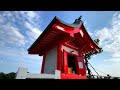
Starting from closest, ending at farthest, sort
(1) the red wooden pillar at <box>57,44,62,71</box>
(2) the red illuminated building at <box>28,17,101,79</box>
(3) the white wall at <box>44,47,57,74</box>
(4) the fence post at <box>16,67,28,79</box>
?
(4) the fence post at <box>16,67,28,79</box>, (2) the red illuminated building at <box>28,17,101,79</box>, (1) the red wooden pillar at <box>57,44,62,71</box>, (3) the white wall at <box>44,47,57,74</box>

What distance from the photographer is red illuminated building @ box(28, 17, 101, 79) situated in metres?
6.95

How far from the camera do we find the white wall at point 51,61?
7.78m

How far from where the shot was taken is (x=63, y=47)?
7.87 meters

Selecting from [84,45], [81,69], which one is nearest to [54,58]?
[81,69]

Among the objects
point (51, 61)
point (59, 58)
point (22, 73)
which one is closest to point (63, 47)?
point (59, 58)

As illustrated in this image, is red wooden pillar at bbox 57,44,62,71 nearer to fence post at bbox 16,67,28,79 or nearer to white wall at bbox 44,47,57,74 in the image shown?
white wall at bbox 44,47,57,74

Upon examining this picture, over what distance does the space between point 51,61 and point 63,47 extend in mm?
1177

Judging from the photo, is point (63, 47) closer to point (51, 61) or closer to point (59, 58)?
point (59, 58)

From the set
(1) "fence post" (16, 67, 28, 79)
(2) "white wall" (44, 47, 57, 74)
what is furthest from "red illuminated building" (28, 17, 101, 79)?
(1) "fence post" (16, 67, 28, 79)
